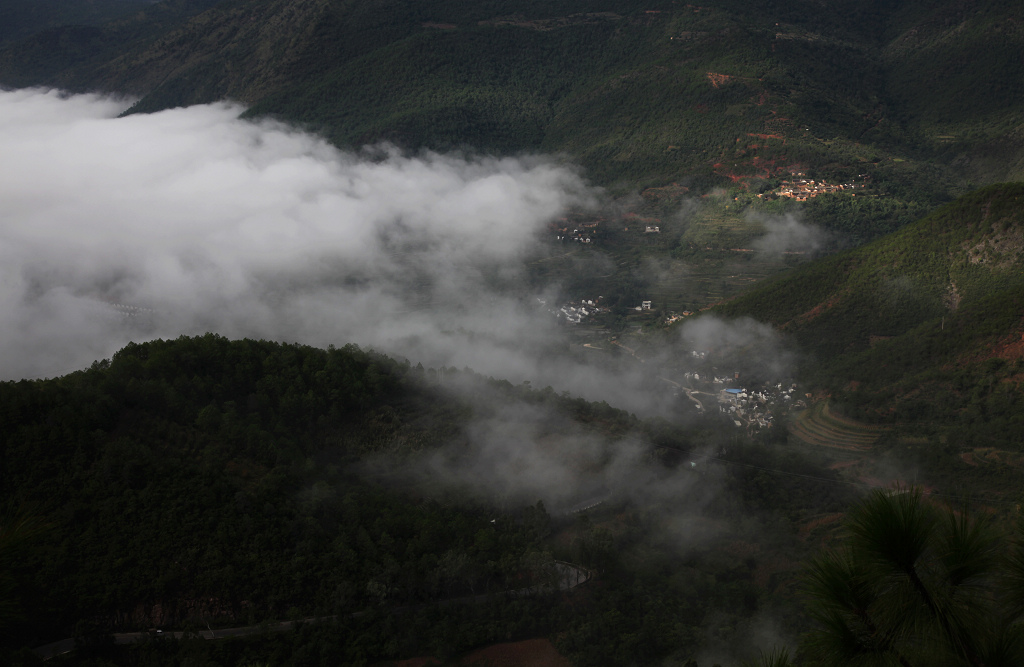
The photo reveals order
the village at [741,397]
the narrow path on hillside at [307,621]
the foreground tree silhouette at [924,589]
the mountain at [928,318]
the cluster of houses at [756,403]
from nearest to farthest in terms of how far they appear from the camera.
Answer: the foreground tree silhouette at [924,589] → the narrow path on hillside at [307,621] → the mountain at [928,318] → the cluster of houses at [756,403] → the village at [741,397]

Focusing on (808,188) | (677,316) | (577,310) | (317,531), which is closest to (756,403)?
(677,316)

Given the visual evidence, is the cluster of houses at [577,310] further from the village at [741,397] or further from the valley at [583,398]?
the village at [741,397]

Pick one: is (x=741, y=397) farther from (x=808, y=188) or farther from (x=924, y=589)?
(x=924, y=589)

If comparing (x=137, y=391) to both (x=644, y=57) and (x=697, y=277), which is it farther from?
(x=644, y=57)

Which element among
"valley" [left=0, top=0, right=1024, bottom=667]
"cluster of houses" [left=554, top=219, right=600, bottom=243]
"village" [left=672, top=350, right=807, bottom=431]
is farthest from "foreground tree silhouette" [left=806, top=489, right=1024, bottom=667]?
"cluster of houses" [left=554, top=219, right=600, bottom=243]

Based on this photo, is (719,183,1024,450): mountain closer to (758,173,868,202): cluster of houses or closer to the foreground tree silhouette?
(758,173,868,202): cluster of houses

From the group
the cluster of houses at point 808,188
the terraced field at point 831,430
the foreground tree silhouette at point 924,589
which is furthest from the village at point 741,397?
the foreground tree silhouette at point 924,589
